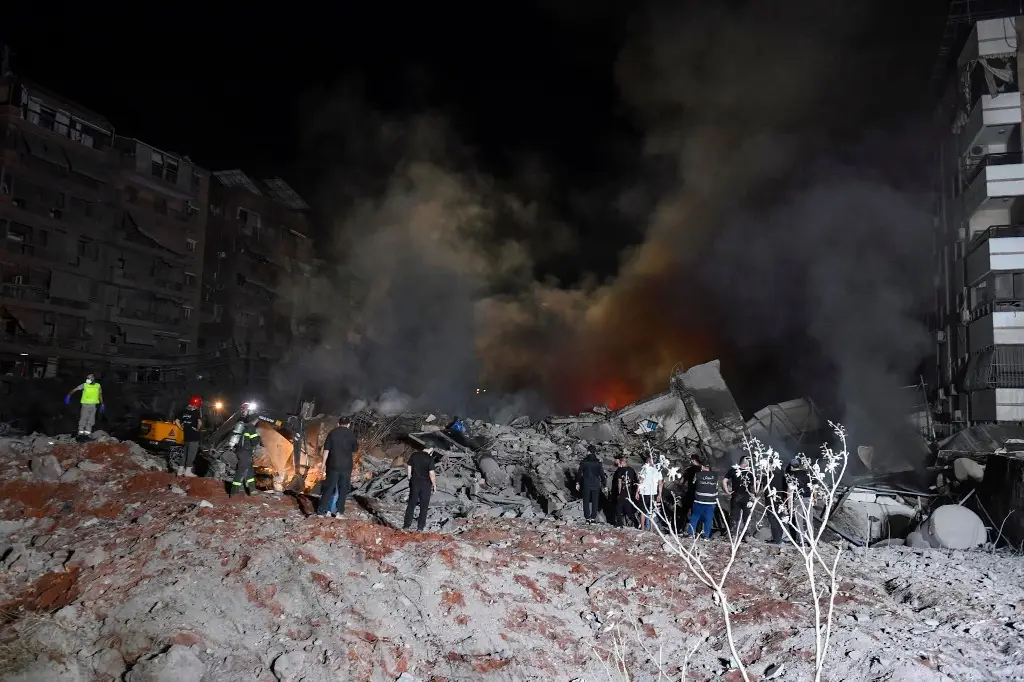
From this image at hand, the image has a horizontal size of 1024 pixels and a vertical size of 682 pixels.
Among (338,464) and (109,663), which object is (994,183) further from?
(109,663)

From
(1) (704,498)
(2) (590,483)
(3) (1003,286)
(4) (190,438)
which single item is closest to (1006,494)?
(1) (704,498)

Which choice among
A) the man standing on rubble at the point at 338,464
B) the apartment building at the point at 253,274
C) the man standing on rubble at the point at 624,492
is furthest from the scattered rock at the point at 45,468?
the apartment building at the point at 253,274

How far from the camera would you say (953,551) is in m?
10.7

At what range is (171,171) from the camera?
35.7m

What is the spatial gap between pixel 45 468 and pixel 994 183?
29.5 m

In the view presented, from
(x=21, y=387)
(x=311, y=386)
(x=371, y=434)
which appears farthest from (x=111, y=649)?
(x=311, y=386)

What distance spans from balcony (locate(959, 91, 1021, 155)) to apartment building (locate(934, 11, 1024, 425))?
36 millimetres

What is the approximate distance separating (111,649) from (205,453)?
30.3 feet

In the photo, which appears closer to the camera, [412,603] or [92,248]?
[412,603]

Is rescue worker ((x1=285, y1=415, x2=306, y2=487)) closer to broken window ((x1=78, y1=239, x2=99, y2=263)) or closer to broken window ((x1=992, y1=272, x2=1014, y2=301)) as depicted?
broken window ((x1=78, y1=239, x2=99, y2=263))

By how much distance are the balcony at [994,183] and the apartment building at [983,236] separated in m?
0.04

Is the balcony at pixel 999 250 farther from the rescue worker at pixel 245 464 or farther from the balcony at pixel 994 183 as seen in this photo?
the rescue worker at pixel 245 464

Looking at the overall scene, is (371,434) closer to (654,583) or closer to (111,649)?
(654,583)

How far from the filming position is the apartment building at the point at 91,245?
1111 inches
